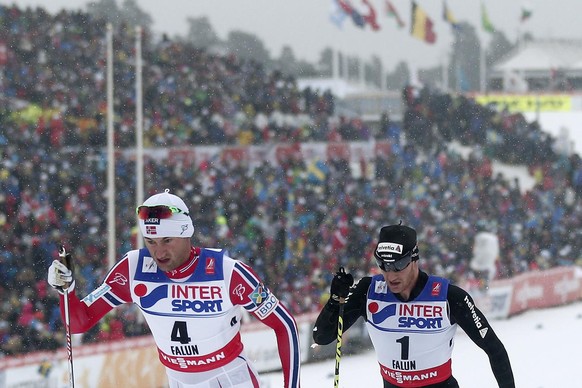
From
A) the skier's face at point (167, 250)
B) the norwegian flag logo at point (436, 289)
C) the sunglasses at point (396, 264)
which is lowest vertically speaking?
the norwegian flag logo at point (436, 289)

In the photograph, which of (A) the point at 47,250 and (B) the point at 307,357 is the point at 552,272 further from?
(A) the point at 47,250

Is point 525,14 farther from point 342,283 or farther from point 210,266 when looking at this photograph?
point 210,266

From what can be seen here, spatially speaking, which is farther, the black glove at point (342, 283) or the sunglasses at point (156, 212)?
the black glove at point (342, 283)

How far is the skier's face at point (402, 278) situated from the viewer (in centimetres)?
536

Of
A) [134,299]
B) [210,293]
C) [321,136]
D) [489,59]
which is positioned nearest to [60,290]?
[134,299]

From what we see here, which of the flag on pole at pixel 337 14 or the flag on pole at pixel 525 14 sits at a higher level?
the flag on pole at pixel 525 14

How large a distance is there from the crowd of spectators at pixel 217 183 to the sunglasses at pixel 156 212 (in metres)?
8.92

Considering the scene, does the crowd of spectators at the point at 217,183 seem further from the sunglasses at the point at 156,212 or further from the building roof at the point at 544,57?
the building roof at the point at 544,57

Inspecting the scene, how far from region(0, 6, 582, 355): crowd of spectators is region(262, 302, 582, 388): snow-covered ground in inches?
88.4

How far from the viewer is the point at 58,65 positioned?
19688 mm

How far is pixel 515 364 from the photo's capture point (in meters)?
15.1

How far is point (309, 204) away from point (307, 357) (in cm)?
559

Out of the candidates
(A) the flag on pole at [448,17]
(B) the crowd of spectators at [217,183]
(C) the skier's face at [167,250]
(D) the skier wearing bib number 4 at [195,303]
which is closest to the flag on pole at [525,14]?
(A) the flag on pole at [448,17]

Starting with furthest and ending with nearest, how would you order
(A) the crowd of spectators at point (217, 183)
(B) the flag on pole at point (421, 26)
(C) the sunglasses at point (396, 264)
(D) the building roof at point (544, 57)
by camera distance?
1. (D) the building roof at point (544, 57)
2. (B) the flag on pole at point (421, 26)
3. (A) the crowd of spectators at point (217, 183)
4. (C) the sunglasses at point (396, 264)
